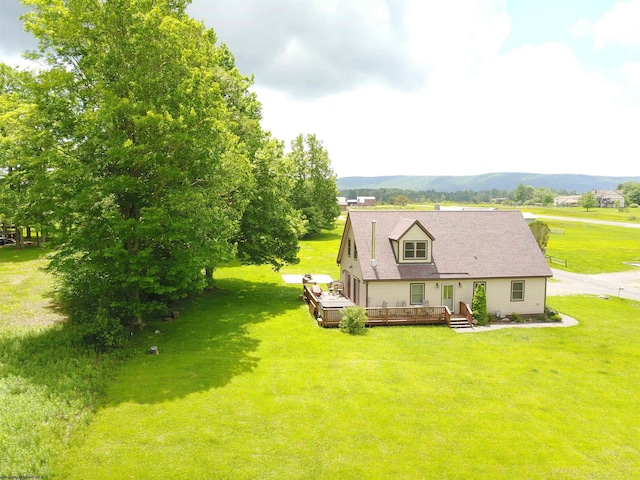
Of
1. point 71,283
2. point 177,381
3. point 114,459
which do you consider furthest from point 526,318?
point 71,283

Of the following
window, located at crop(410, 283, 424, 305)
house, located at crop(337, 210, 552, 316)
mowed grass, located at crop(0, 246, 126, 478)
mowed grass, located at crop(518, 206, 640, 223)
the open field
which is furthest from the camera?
mowed grass, located at crop(518, 206, 640, 223)

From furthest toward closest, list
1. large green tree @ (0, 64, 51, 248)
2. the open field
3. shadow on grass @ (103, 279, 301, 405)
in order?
large green tree @ (0, 64, 51, 248), shadow on grass @ (103, 279, 301, 405), the open field

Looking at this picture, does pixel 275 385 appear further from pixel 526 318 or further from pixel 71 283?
pixel 526 318

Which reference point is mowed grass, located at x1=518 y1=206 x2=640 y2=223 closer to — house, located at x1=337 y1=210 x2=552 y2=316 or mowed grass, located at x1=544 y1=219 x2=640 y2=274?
mowed grass, located at x1=544 y1=219 x2=640 y2=274

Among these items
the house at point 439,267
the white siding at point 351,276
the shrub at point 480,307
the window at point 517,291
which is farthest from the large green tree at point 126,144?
the window at point 517,291

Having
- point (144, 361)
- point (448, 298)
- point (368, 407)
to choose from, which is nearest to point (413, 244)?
point (448, 298)

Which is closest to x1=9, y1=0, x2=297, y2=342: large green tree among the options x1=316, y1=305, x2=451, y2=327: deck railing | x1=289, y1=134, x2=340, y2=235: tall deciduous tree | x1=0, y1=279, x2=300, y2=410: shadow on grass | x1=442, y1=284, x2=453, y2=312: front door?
x1=0, y1=279, x2=300, y2=410: shadow on grass

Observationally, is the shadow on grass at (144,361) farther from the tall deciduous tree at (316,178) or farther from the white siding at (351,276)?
the tall deciduous tree at (316,178)

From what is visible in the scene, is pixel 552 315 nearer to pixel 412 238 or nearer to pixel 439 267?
pixel 439 267
